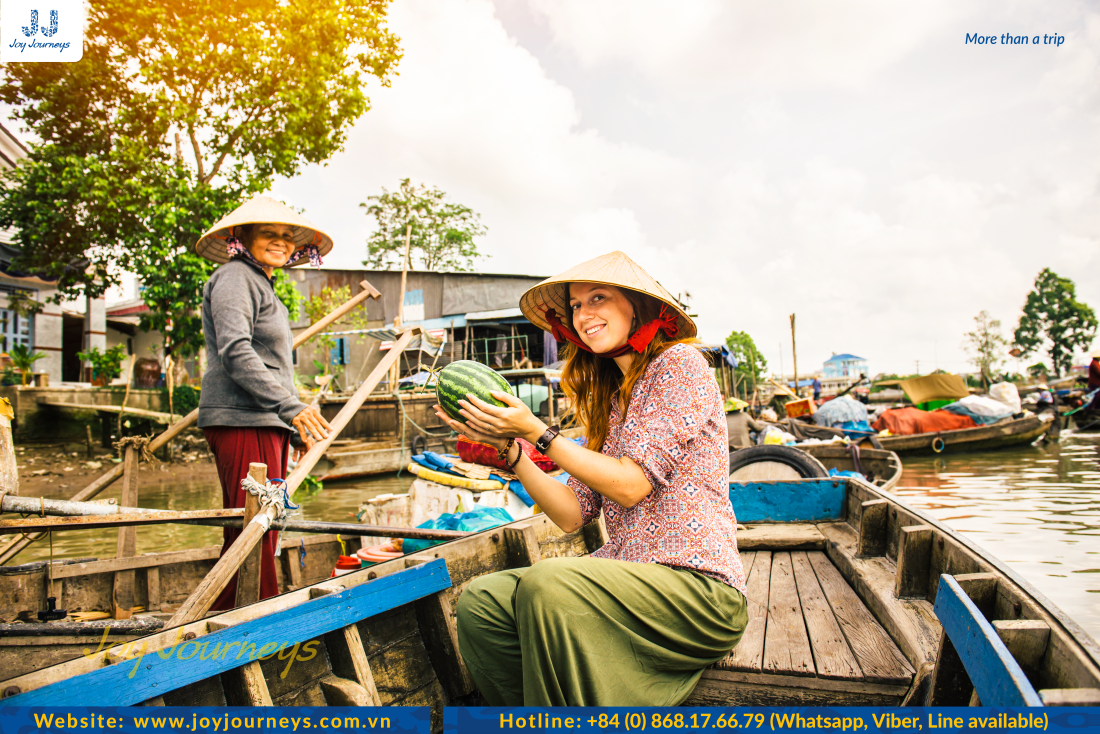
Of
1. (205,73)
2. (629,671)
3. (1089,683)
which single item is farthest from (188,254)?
(1089,683)

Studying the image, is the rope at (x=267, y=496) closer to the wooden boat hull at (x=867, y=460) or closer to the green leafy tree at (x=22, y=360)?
the wooden boat hull at (x=867, y=460)

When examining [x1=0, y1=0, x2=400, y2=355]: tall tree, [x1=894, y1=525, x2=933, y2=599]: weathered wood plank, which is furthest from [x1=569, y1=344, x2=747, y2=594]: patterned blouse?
[x1=0, y1=0, x2=400, y2=355]: tall tree

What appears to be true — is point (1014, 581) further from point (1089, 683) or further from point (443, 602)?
point (443, 602)

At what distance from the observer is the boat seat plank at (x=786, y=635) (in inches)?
75.7

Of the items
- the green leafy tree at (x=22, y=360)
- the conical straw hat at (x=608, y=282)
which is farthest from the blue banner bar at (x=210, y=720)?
the green leafy tree at (x=22, y=360)

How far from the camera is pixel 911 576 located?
96.8 inches

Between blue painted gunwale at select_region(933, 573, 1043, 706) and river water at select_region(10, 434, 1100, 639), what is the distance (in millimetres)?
3954

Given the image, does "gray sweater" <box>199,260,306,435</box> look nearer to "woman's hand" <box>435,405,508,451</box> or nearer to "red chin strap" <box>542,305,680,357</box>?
"woman's hand" <box>435,405,508,451</box>

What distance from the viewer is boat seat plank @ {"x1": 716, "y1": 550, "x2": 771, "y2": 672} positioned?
1933mm

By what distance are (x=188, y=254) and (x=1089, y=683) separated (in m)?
13.0

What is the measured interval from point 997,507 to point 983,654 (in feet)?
28.5

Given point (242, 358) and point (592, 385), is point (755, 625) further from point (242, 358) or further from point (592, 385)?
point (242, 358)

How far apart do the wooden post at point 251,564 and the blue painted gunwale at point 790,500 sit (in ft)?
8.89

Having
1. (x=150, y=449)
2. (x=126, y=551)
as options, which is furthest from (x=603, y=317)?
(x=126, y=551)
